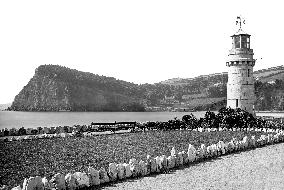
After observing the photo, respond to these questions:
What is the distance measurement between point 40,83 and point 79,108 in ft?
75.3

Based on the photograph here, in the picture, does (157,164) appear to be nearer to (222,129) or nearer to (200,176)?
(200,176)

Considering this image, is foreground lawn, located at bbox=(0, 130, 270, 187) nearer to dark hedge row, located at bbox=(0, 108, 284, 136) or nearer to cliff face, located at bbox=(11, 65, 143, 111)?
dark hedge row, located at bbox=(0, 108, 284, 136)

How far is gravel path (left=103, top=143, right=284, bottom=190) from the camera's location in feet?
47.4

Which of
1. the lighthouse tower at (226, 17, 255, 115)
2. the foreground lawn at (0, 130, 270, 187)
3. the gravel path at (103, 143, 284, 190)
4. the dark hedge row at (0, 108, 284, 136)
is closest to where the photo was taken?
the gravel path at (103, 143, 284, 190)

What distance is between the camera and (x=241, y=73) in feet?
165

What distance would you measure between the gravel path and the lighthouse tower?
29604 millimetres

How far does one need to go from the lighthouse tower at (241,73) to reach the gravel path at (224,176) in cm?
2960

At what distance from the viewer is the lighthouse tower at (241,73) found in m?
50.1

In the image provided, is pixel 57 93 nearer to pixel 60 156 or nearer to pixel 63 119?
pixel 63 119

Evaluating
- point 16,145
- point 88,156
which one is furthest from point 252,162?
point 16,145

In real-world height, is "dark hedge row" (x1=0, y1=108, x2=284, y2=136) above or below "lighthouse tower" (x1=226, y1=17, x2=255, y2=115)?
below

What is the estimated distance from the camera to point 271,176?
1630 centimetres

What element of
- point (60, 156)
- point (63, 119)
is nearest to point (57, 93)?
point (63, 119)

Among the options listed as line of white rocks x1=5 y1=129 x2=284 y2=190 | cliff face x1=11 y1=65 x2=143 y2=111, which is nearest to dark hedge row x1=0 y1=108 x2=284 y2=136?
line of white rocks x1=5 y1=129 x2=284 y2=190
